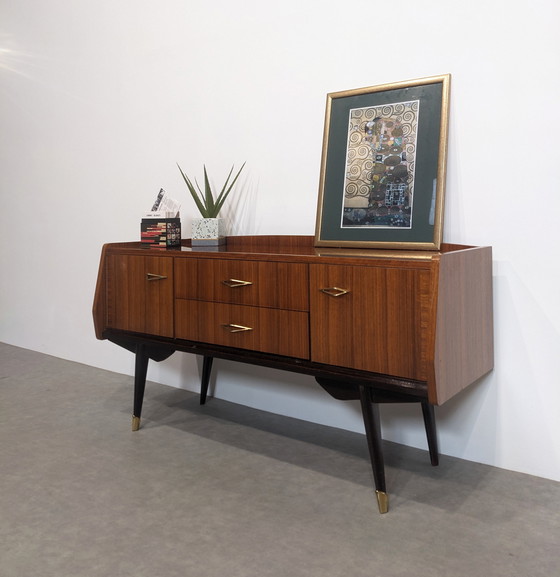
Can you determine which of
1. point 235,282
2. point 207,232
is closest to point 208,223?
point 207,232

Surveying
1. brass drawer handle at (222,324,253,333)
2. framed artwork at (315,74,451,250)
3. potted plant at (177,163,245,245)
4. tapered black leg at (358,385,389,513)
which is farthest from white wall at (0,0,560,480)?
brass drawer handle at (222,324,253,333)

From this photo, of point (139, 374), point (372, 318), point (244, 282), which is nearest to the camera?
point (372, 318)

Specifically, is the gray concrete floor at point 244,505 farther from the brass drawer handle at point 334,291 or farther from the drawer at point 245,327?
the brass drawer handle at point 334,291

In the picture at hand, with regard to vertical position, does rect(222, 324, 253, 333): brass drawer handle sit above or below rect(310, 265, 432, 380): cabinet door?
below

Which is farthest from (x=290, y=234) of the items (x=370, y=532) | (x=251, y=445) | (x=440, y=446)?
(x=370, y=532)

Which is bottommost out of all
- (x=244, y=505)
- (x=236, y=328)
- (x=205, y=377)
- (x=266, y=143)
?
(x=244, y=505)

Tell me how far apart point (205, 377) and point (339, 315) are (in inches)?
43.3

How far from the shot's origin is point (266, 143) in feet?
8.06

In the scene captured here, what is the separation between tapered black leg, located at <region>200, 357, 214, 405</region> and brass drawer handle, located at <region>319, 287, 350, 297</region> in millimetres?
1034

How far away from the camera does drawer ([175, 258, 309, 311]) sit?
1.80 m

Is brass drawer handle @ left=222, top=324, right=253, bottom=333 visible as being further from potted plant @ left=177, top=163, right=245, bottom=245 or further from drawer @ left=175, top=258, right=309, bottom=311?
potted plant @ left=177, top=163, right=245, bottom=245

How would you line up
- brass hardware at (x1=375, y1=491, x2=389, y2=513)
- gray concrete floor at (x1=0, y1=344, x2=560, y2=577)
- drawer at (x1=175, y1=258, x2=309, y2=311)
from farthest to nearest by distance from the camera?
drawer at (x1=175, y1=258, x2=309, y2=311), brass hardware at (x1=375, y1=491, x2=389, y2=513), gray concrete floor at (x1=0, y1=344, x2=560, y2=577)

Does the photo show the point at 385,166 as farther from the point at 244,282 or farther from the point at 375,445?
the point at 375,445

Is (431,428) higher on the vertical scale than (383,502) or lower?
higher
